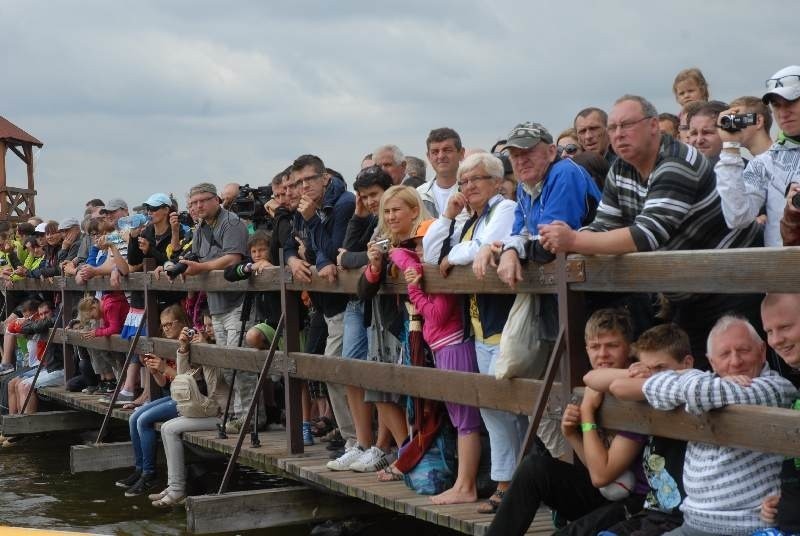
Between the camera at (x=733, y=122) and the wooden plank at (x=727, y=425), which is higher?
the camera at (x=733, y=122)

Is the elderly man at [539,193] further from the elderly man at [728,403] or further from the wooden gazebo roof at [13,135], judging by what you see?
the wooden gazebo roof at [13,135]

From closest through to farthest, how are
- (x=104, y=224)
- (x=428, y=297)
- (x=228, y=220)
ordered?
(x=428, y=297)
(x=228, y=220)
(x=104, y=224)

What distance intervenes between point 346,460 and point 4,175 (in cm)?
4115

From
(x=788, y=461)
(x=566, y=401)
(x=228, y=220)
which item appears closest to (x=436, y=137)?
(x=228, y=220)

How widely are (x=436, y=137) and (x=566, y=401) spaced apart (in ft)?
10.7

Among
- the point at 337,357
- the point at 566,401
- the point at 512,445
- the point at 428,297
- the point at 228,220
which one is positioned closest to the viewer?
the point at 566,401

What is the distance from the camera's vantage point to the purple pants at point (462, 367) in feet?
21.9

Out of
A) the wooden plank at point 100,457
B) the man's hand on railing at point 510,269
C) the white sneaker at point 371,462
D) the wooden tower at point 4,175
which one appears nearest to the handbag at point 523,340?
the man's hand on railing at point 510,269

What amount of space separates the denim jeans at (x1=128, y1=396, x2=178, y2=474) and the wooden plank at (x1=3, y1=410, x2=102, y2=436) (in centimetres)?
380

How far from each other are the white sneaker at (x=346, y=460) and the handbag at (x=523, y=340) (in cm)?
201

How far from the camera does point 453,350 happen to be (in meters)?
6.78

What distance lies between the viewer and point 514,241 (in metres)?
5.98

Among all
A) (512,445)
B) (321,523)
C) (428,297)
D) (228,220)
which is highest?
(228,220)

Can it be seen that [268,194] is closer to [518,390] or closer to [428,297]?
[428,297]
